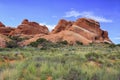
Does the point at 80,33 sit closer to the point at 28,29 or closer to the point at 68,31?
the point at 68,31

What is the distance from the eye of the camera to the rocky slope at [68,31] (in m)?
86.9

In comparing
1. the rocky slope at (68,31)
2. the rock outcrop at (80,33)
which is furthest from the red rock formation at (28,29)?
the rock outcrop at (80,33)

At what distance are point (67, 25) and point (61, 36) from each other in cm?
1931

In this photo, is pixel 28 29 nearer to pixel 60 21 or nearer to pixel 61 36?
pixel 60 21

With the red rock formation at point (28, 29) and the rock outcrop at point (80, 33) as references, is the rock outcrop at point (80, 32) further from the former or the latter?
the red rock formation at point (28, 29)

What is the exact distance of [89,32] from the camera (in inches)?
3868

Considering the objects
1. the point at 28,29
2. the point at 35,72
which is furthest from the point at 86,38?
the point at 35,72

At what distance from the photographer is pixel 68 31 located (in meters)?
91.2

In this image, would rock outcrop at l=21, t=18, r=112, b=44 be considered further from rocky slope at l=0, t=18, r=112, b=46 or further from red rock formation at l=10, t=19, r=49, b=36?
red rock formation at l=10, t=19, r=49, b=36

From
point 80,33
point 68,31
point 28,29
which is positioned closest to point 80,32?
point 80,33

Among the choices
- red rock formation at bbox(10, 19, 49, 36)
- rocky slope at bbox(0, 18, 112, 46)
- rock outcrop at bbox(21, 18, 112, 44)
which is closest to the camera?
rock outcrop at bbox(21, 18, 112, 44)

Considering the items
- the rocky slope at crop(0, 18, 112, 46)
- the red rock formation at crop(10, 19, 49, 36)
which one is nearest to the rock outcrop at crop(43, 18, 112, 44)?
the rocky slope at crop(0, 18, 112, 46)

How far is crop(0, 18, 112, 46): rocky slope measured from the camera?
86875 mm

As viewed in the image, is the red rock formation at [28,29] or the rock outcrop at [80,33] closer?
the rock outcrop at [80,33]
